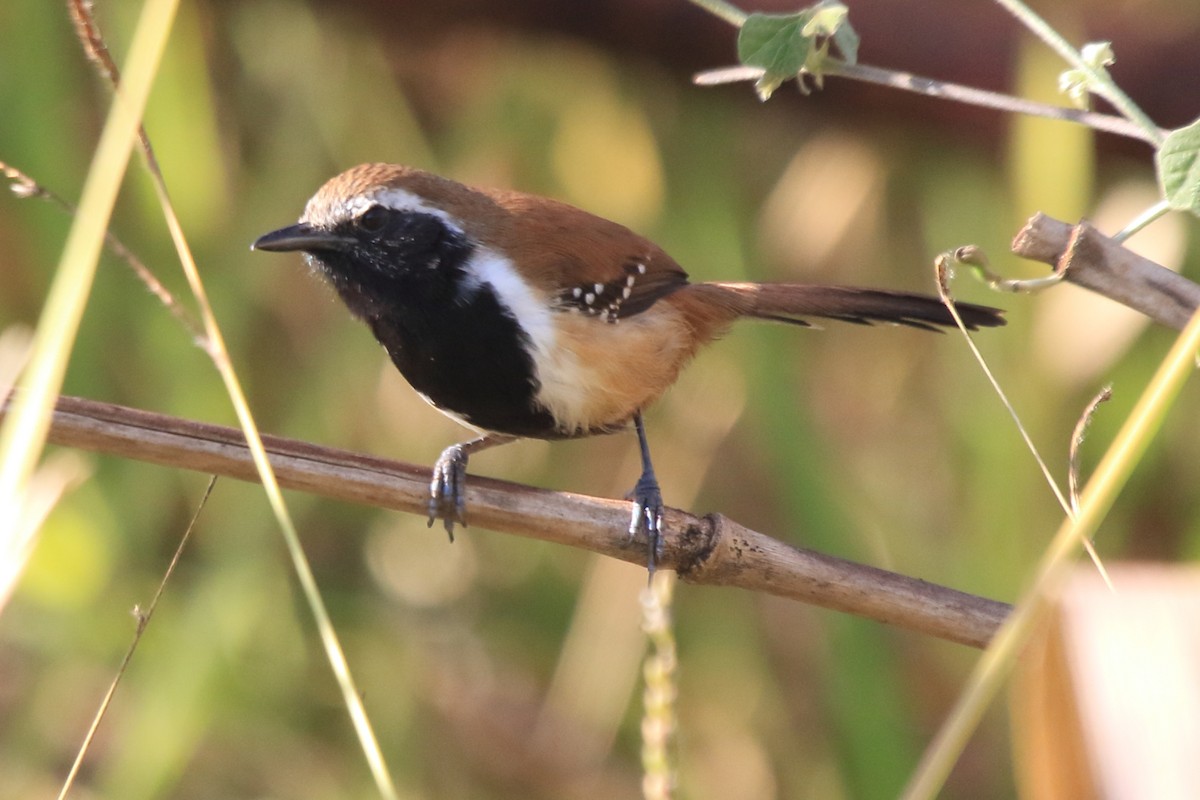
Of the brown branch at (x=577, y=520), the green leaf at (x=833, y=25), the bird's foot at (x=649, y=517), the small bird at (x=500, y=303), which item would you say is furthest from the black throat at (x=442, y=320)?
the green leaf at (x=833, y=25)

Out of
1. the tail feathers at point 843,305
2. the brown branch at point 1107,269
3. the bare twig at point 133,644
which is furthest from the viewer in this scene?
the tail feathers at point 843,305

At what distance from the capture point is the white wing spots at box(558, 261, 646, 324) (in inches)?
120

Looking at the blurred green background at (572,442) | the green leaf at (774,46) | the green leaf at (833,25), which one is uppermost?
the green leaf at (833,25)

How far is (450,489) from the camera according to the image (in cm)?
259

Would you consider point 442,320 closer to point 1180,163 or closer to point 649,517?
point 649,517

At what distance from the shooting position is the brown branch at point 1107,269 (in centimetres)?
157

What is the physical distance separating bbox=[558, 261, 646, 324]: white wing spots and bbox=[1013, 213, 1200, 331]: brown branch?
5.07 ft

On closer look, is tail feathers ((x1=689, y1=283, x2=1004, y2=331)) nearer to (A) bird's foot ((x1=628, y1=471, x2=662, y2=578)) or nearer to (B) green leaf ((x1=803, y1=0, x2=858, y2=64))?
(A) bird's foot ((x1=628, y1=471, x2=662, y2=578))

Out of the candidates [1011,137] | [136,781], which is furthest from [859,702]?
[136,781]

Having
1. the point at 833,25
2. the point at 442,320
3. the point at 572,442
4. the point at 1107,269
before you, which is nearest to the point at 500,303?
the point at 442,320

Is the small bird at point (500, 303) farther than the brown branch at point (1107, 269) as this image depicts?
Yes

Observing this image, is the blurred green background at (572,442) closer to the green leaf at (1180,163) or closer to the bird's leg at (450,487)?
the bird's leg at (450,487)

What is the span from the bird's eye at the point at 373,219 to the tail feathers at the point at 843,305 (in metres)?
0.88

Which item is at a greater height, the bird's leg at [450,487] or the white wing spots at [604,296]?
Result: the white wing spots at [604,296]
